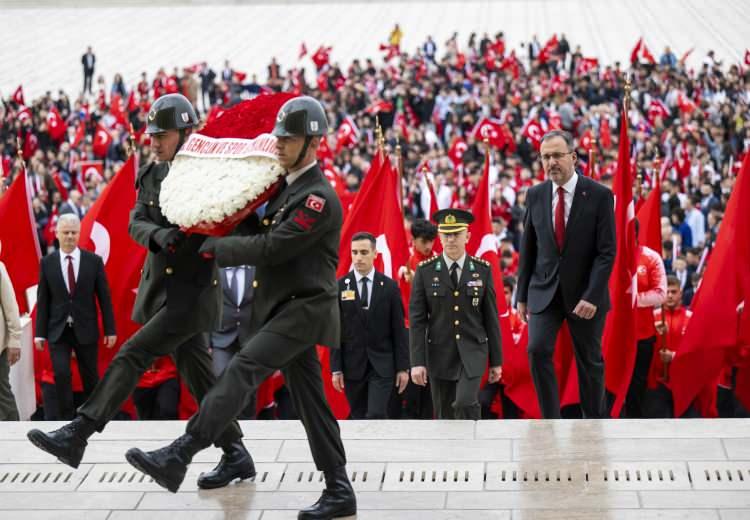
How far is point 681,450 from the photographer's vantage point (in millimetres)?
6539

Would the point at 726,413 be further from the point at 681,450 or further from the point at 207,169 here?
the point at 207,169

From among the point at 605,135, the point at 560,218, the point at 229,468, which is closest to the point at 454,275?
the point at 560,218

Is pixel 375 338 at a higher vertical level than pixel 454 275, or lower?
lower

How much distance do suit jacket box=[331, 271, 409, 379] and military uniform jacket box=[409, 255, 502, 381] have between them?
0.46 meters

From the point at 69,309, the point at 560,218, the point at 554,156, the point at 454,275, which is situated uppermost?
the point at 554,156

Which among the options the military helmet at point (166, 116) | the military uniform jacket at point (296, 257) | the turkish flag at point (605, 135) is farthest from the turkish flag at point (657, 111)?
the military uniform jacket at point (296, 257)

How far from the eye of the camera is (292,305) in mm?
5625

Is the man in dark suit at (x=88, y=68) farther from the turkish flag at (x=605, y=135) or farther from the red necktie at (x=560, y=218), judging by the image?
the red necktie at (x=560, y=218)

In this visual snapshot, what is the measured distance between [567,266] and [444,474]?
1.78 m

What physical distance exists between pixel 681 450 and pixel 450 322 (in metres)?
2.29

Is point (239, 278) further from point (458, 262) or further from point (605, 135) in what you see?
point (605, 135)

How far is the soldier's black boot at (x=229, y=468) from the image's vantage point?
6.16 metres

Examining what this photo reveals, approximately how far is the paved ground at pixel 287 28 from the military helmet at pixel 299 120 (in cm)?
3386

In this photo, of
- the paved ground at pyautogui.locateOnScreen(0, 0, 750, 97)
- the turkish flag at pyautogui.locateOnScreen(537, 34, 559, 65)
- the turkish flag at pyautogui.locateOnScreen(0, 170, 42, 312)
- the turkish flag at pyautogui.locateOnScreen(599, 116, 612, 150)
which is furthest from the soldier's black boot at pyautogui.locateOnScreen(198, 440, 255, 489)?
the paved ground at pyautogui.locateOnScreen(0, 0, 750, 97)
